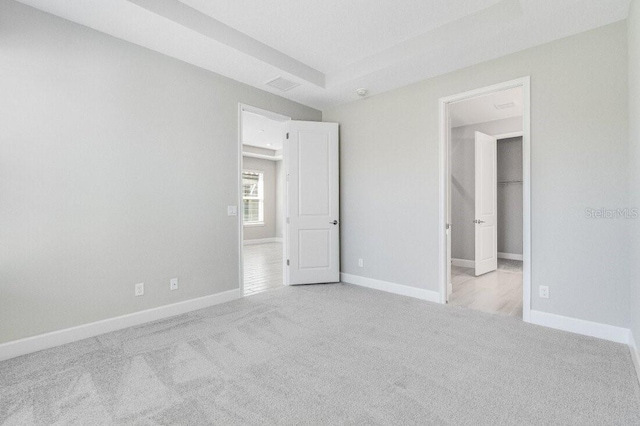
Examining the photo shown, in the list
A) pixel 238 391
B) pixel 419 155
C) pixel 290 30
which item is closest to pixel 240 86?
pixel 290 30

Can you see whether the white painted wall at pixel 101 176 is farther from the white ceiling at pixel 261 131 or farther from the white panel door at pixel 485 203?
the white panel door at pixel 485 203

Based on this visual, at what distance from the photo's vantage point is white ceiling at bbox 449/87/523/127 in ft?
15.3

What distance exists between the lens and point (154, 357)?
236 centimetres

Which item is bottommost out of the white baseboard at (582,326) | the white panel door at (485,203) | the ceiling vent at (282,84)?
the white baseboard at (582,326)

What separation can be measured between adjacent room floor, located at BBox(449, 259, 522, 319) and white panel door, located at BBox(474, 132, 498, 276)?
256 mm

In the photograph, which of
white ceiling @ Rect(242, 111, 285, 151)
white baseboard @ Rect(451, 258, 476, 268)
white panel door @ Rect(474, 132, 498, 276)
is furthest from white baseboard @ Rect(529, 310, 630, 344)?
white ceiling @ Rect(242, 111, 285, 151)

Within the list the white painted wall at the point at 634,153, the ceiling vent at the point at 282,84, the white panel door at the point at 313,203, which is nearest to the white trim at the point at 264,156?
the white panel door at the point at 313,203

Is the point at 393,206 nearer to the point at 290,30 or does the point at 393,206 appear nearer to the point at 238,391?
the point at 290,30

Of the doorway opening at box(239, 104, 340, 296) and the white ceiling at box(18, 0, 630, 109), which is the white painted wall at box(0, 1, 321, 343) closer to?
the white ceiling at box(18, 0, 630, 109)

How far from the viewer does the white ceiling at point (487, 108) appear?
15.3 feet

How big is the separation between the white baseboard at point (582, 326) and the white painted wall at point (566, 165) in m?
0.05

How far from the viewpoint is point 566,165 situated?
9.45 ft

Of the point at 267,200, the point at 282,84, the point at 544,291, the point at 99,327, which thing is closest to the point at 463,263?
the point at 544,291

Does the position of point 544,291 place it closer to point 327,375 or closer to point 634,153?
point 634,153
